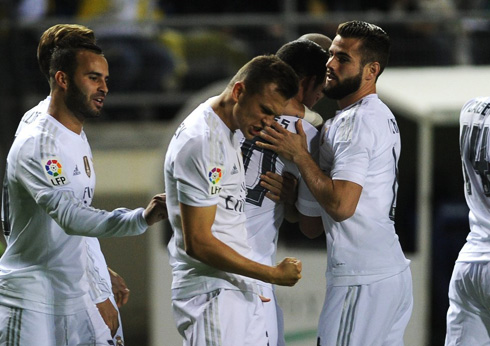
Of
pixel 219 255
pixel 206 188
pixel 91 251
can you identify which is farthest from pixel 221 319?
pixel 91 251

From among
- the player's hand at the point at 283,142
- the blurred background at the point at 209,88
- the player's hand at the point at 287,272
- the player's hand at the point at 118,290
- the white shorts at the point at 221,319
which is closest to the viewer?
the player's hand at the point at 287,272

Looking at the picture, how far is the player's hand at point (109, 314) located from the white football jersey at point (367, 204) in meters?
0.96

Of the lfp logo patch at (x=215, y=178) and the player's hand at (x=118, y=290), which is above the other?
the lfp logo patch at (x=215, y=178)

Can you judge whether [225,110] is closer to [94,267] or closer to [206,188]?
[206,188]

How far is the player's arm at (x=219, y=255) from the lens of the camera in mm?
3658

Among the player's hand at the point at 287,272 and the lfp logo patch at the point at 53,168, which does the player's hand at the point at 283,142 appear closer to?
the player's hand at the point at 287,272

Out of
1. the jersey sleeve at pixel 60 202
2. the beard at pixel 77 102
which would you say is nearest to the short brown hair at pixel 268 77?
the beard at pixel 77 102

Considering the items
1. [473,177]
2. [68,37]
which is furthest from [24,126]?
[473,177]

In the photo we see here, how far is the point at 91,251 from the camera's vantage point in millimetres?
4391

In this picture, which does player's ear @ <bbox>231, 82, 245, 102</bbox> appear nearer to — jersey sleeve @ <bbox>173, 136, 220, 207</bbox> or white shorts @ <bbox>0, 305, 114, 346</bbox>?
jersey sleeve @ <bbox>173, 136, 220, 207</bbox>

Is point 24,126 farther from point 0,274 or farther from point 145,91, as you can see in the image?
point 145,91

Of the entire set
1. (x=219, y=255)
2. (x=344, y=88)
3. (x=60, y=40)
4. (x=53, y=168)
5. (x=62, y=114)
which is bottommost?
(x=219, y=255)

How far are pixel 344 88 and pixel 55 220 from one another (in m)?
1.33

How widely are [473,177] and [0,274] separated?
2.15 m
